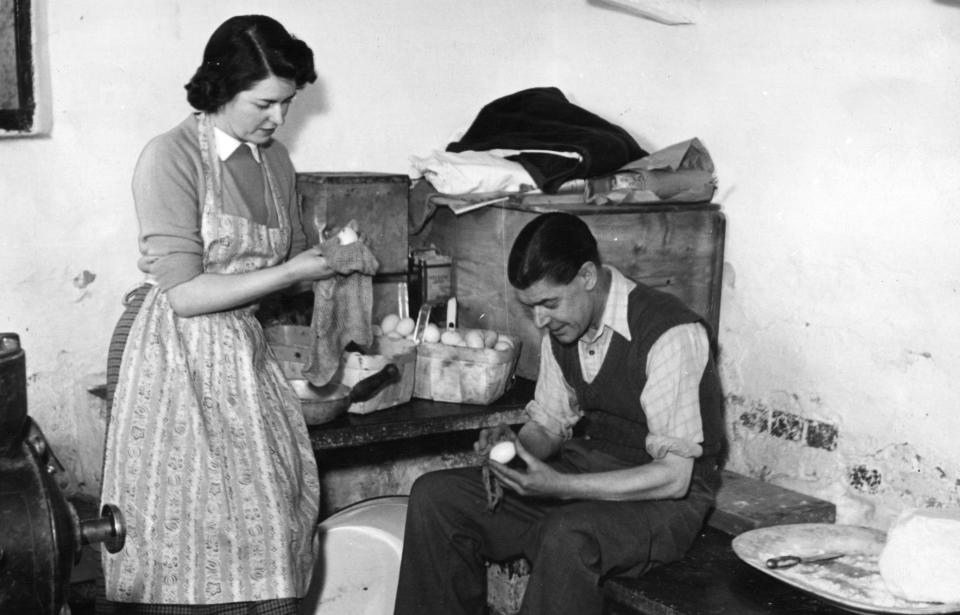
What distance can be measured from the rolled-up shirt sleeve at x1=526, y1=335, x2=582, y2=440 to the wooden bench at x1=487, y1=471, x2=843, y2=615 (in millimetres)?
567

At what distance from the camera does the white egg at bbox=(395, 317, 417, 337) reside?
427 centimetres

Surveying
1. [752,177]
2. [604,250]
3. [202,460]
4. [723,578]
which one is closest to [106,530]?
[202,460]

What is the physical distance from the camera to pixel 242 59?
325 cm

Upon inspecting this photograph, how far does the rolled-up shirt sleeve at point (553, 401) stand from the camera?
3.76m

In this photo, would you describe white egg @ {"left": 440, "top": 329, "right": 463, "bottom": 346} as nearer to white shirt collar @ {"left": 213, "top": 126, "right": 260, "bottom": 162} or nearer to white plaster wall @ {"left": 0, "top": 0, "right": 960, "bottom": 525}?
white plaster wall @ {"left": 0, "top": 0, "right": 960, "bottom": 525}

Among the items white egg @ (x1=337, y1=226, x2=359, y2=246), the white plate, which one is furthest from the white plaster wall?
white egg @ (x1=337, y1=226, x2=359, y2=246)

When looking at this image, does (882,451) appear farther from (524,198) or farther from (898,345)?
(524,198)

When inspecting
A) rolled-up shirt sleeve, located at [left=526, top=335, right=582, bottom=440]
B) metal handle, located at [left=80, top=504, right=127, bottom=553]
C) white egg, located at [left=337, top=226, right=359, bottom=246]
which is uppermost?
white egg, located at [left=337, top=226, right=359, bottom=246]

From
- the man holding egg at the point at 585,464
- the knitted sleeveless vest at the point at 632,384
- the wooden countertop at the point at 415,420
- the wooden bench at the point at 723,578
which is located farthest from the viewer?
the wooden countertop at the point at 415,420

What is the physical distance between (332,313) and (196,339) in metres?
0.45

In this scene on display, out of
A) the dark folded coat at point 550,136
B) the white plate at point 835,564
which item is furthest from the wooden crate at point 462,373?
the white plate at point 835,564

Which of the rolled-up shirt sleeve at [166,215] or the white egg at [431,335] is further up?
the rolled-up shirt sleeve at [166,215]

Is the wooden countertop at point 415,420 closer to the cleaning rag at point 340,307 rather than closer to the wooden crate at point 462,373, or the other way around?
the wooden crate at point 462,373

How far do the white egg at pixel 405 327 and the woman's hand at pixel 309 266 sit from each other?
85cm
